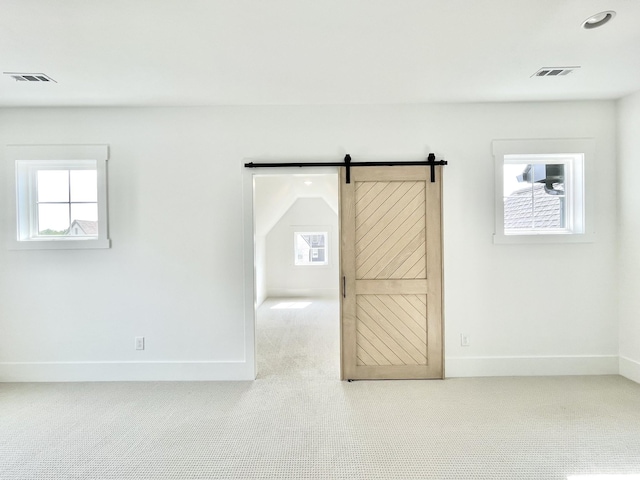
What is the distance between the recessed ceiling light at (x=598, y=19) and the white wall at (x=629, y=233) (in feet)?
5.27

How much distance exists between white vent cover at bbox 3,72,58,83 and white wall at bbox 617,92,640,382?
4.88m

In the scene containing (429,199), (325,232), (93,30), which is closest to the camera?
(93,30)

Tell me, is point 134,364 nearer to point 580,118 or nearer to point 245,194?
point 245,194

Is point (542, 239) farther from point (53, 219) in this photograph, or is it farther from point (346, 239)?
point (53, 219)

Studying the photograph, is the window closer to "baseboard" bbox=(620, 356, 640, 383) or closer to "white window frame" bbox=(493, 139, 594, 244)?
"white window frame" bbox=(493, 139, 594, 244)

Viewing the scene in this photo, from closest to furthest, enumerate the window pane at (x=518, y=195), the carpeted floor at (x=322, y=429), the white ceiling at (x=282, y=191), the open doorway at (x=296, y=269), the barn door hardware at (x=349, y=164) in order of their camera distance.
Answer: the carpeted floor at (x=322, y=429)
the barn door hardware at (x=349, y=164)
the window pane at (x=518, y=195)
the open doorway at (x=296, y=269)
the white ceiling at (x=282, y=191)

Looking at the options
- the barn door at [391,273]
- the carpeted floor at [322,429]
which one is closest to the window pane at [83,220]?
the carpeted floor at [322,429]

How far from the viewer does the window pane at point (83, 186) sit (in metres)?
3.28

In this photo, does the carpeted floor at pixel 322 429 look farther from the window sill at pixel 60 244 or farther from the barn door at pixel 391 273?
the window sill at pixel 60 244

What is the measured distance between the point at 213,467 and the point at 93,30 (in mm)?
2634

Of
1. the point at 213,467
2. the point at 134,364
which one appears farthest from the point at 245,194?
the point at 213,467

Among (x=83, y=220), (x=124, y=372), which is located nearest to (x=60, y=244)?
(x=83, y=220)

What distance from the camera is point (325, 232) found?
810cm

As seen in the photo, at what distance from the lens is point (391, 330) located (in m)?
3.16
